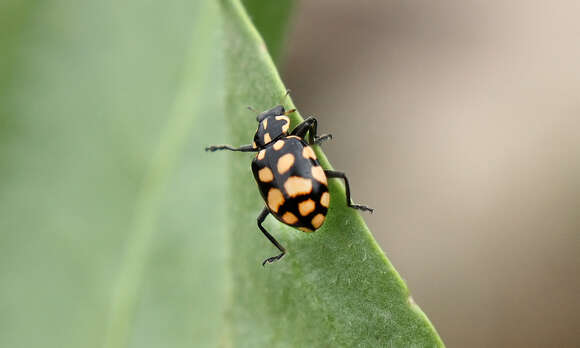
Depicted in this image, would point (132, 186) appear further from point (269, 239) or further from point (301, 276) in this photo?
point (301, 276)

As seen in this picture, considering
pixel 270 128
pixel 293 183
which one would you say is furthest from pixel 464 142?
pixel 293 183

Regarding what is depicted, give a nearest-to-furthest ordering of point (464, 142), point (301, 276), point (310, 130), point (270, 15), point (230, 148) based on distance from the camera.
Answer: point (301, 276) → point (230, 148) → point (270, 15) → point (310, 130) → point (464, 142)

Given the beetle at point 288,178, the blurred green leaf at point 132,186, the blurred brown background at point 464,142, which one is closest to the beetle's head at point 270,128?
the beetle at point 288,178

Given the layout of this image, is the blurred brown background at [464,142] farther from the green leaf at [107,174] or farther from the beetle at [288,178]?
the green leaf at [107,174]

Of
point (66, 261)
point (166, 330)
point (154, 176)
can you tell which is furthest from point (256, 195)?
point (66, 261)

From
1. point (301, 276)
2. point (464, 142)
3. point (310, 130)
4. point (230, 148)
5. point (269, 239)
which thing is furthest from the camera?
point (464, 142)

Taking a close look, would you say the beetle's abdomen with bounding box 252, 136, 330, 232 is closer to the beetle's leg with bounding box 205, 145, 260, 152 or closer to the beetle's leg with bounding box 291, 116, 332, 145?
the beetle's leg with bounding box 205, 145, 260, 152

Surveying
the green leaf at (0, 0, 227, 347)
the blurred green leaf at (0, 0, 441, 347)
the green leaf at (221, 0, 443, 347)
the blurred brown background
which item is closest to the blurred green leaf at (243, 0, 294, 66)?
the blurred green leaf at (0, 0, 441, 347)
